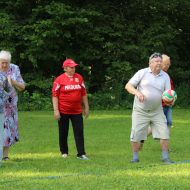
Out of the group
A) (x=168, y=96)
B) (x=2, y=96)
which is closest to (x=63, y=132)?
(x=2, y=96)

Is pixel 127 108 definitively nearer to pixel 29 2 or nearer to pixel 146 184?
pixel 29 2

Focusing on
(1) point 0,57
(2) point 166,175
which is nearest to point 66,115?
(1) point 0,57

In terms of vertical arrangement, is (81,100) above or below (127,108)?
above

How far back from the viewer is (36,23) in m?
26.1

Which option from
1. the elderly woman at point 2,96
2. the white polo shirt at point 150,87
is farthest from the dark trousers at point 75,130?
the elderly woman at point 2,96

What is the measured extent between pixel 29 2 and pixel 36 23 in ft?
6.65

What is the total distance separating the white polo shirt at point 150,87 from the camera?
9.23m

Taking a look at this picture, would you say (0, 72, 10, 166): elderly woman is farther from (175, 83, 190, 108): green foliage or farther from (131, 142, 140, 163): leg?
(175, 83, 190, 108): green foliage

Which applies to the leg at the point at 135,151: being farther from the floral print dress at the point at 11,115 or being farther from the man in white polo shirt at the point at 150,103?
the floral print dress at the point at 11,115

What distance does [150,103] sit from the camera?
9258 millimetres

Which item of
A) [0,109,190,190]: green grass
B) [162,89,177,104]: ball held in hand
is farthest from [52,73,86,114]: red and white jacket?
[162,89,177,104]: ball held in hand

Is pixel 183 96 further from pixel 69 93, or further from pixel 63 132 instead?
pixel 69 93

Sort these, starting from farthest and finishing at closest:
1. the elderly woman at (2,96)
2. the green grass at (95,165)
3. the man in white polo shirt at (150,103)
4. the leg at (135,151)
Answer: the leg at (135,151) < the man in white polo shirt at (150,103) < the elderly woman at (2,96) < the green grass at (95,165)

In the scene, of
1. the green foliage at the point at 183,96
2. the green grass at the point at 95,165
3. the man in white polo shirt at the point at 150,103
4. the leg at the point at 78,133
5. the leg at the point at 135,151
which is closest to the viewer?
the green grass at the point at 95,165
